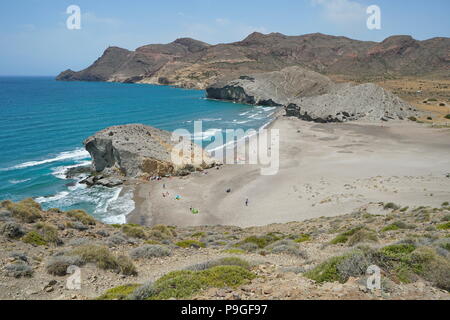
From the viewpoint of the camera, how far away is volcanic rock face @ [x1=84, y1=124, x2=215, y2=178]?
32.8m

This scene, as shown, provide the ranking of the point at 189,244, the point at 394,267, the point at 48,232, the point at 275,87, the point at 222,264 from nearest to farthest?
the point at 394,267 → the point at 222,264 → the point at 48,232 → the point at 189,244 → the point at 275,87

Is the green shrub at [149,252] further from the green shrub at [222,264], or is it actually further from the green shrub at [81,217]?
the green shrub at [81,217]

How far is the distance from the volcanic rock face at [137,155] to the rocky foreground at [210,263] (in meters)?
17.0

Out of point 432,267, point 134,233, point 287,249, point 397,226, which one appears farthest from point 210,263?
point 397,226

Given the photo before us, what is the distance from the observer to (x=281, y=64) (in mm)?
173250

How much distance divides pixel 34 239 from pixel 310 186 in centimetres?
2239

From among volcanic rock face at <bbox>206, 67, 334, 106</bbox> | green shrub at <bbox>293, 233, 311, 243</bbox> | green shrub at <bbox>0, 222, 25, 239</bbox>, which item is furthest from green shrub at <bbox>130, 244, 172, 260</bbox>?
volcanic rock face at <bbox>206, 67, 334, 106</bbox>

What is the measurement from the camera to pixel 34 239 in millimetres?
11602

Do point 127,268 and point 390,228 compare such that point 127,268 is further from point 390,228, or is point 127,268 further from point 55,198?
point 55,198

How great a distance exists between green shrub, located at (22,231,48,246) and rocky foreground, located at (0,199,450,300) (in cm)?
3

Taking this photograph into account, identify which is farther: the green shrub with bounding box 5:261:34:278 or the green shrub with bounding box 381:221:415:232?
the green shrub with bounding box 381:221:415:232

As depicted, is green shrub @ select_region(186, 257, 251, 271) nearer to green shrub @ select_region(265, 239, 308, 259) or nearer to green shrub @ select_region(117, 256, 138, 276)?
green shrub @ select_region(117, 256, 138, 276)

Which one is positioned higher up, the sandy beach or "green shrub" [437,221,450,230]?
"green shrub" [437,221,450,230]
